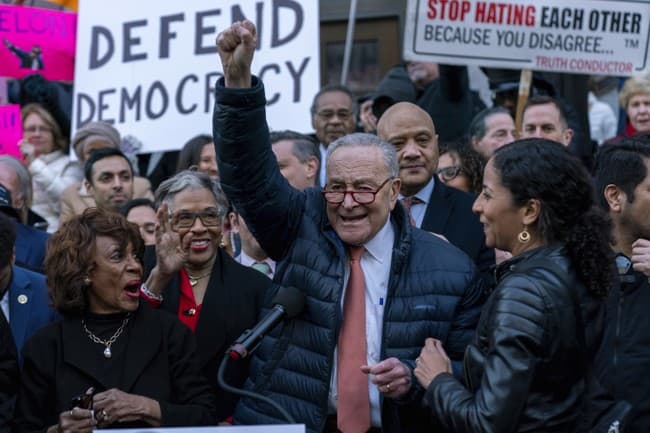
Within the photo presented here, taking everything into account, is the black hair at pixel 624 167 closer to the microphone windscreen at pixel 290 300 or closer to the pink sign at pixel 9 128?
the microphone windscreen at pixel 290 300

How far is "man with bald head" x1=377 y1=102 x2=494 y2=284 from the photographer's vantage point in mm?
5426

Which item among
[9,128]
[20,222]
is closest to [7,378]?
[20,222]

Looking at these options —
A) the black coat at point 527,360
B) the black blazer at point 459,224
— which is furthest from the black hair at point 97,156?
the black coat at point 527,360

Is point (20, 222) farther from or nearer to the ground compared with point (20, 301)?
farther from the ground

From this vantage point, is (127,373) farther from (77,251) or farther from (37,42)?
(37,42)

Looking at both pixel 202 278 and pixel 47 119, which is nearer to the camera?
pixel 202 278

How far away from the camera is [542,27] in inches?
303

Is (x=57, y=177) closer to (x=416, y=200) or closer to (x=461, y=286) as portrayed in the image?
(x=416, y=200)

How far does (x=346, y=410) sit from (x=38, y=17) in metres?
5.24

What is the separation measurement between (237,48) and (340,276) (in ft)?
3.06

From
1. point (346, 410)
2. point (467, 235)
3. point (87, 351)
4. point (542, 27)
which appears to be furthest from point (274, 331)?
Answer: point (542, 27)

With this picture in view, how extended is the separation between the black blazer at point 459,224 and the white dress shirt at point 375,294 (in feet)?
2.84

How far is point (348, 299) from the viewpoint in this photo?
441cm

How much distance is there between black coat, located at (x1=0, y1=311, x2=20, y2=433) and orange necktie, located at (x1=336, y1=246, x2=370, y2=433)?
130cm
